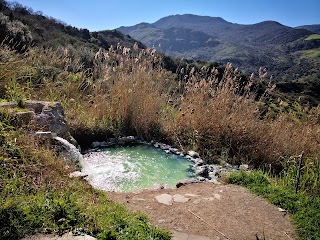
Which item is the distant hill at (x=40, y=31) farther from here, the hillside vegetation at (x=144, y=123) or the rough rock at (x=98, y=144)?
the rough rock at (x=98, y=144)

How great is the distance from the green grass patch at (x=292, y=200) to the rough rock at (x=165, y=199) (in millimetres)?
955

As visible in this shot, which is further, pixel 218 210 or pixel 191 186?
pixel 191 186

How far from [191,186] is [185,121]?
2.34 meters

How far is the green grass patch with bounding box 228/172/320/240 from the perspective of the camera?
289 cm

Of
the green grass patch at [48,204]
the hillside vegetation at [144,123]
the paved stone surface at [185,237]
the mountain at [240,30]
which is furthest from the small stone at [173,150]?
the mountain at [240,30]

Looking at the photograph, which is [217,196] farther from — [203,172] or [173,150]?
[173,150]

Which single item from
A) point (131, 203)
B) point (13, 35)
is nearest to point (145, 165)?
point (131, 203)

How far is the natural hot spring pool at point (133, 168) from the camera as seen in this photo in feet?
14.7

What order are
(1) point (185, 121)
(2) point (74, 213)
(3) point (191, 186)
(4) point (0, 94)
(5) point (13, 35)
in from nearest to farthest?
(2) point (74, 213)
(3) point (191, 186)
(4) point (0, 94)
(1) point (185, 121)
(5) point (13, 35)

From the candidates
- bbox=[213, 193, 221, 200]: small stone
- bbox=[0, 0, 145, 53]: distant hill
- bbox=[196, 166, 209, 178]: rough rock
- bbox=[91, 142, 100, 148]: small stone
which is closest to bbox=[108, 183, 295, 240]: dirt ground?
bbox=[213, 193, 221, 200]: small stone

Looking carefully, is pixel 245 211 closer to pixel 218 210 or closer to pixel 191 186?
pixel 218 210

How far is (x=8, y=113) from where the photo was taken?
373 centimetres

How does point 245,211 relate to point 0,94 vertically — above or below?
below

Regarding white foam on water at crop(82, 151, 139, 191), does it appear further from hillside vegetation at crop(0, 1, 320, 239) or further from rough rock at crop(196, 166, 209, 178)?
rough rock at crop(196, 166, 209, 178)
